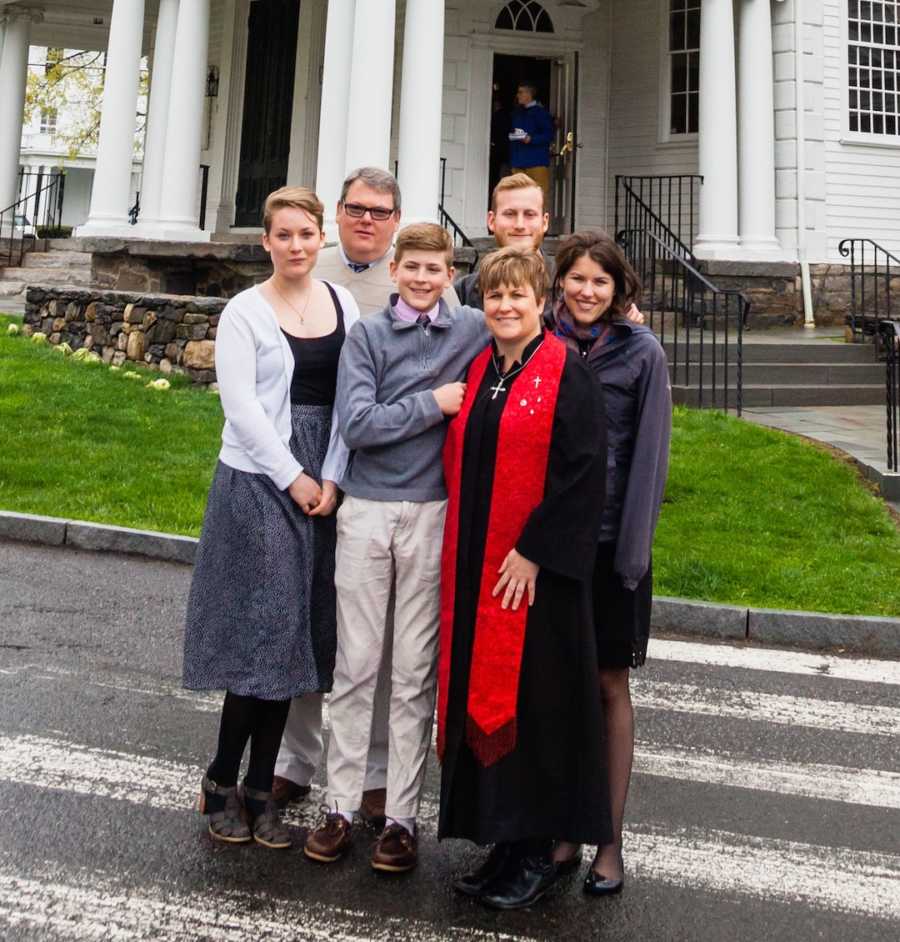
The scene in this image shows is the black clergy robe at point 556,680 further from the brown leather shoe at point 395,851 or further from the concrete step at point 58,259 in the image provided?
the concrete step at point 58,259

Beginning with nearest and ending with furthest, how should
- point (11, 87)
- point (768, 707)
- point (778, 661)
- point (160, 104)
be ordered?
1. point (768, 707)
2. point (778, 661)
3. point (160, 104)
4. point (11, 87)

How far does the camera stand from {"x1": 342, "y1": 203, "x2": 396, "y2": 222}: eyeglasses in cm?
396

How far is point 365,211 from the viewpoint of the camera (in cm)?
397

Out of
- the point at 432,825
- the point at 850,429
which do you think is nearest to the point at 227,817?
the point at 432,825

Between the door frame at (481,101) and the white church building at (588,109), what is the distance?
25mm

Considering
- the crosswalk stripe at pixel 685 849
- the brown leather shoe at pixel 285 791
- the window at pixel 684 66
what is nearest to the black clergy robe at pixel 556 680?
the crosswalk stripe at pixel 685 849

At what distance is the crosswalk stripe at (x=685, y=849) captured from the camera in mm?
3520

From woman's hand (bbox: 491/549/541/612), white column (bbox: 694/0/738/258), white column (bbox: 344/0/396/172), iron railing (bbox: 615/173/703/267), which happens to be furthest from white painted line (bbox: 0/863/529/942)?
iron railing (bbox: 615/173/703/267)

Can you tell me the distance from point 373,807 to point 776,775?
1.57 metres

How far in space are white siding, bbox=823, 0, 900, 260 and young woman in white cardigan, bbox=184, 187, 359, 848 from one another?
15.2m

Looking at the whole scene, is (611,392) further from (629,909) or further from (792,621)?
(792,621)

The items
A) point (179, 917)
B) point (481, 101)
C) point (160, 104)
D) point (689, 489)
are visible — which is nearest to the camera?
point (179, 917)

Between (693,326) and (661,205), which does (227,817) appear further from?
(661,205)

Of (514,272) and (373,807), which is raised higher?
(514,272)
